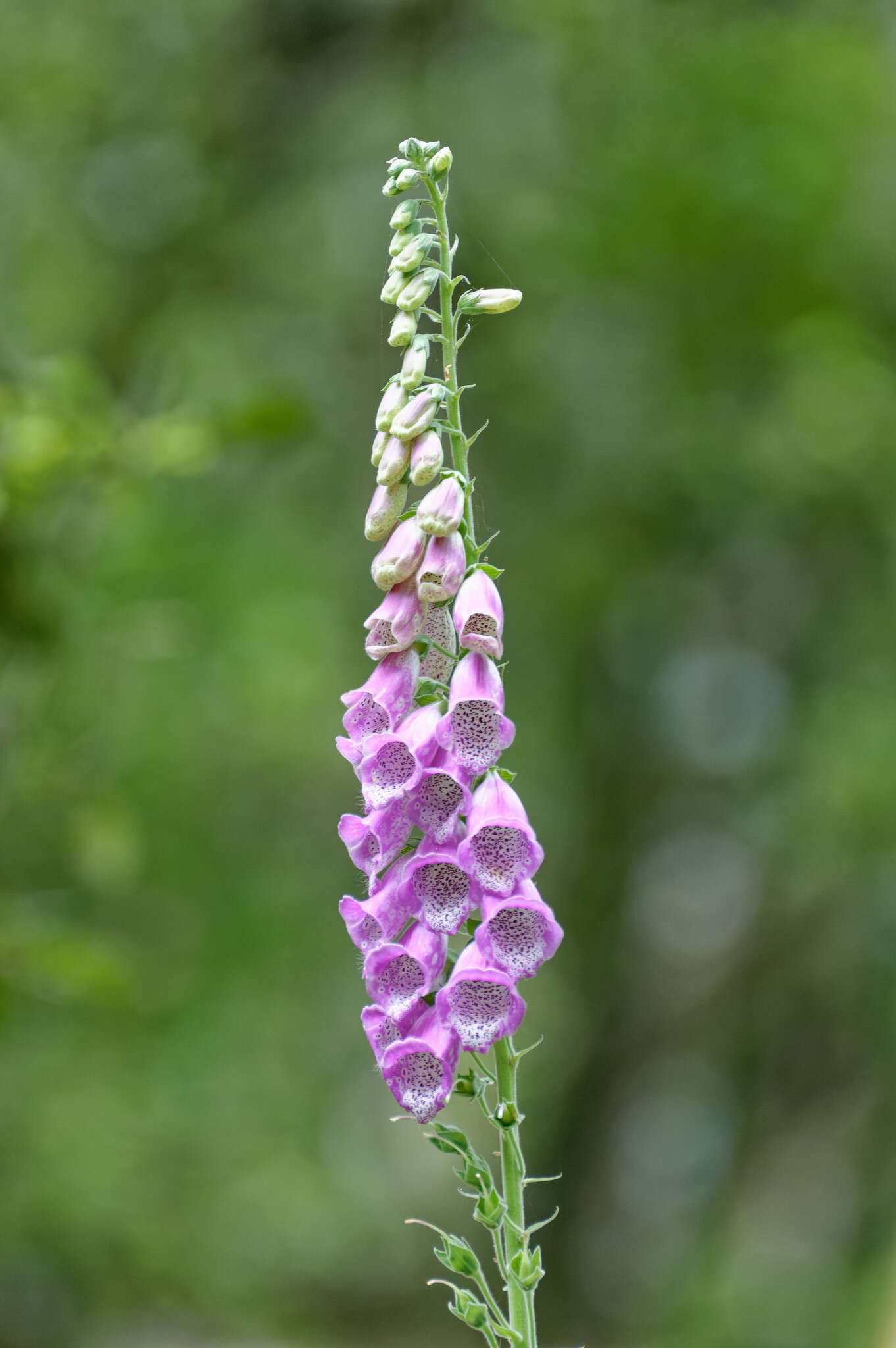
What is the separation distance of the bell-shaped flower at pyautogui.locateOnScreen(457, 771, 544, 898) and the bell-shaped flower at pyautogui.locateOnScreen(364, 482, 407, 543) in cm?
43

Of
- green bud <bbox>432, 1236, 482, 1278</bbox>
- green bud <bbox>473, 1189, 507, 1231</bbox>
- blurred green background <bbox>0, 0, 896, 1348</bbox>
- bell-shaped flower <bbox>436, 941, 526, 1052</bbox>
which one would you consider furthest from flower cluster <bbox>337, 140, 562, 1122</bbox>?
blurred green background <bbox>0, 0, 896, 1348</bbox>

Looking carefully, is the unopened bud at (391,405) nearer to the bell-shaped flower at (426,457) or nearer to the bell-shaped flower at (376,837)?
the bell-shaped flower at (426,457)

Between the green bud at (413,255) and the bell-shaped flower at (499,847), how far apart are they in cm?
76

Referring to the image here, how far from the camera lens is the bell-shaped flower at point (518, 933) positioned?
5.31ft

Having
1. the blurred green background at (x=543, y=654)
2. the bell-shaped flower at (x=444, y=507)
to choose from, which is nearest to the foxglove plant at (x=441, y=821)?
the bell-shaped flower at (x=444, y=507)

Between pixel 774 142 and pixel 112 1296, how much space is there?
945cm

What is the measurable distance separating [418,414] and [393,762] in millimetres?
475

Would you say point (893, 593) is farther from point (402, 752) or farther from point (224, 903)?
point (402, 752)

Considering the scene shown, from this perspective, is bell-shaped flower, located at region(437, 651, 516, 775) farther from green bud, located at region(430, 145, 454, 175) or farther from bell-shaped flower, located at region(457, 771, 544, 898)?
green bud, located at region(430, 145, 454, 175)

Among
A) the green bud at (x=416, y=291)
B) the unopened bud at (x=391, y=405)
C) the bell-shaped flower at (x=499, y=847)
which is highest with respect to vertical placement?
the green bud at (x=416, y=291)

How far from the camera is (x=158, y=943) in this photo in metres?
7.54

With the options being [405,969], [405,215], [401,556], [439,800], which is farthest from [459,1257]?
[405,215]

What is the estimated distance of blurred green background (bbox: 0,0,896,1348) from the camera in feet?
27.5

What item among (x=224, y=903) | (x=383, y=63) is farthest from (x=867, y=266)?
(x=224, y=903)
